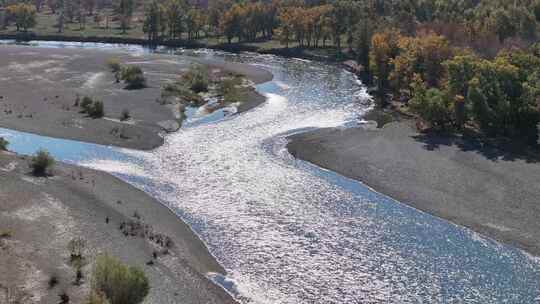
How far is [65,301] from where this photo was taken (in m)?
33.0

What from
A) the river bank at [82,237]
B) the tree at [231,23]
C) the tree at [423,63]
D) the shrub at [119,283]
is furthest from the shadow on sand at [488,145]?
the tree at [231,23]

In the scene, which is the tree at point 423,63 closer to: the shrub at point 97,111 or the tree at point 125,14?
the shrub at point 97,111

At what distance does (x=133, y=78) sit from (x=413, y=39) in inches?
1796

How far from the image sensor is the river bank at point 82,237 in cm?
3562

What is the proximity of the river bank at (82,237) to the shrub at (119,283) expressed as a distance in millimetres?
4124

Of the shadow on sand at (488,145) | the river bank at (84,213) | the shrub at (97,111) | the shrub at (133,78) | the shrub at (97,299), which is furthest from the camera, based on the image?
the shrub at (133,78)

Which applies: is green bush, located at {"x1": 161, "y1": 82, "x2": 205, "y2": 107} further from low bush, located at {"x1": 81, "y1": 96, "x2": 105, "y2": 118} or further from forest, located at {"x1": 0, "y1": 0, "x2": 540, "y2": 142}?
forest, located at {"x1": 0, "y1": 0, "x2": 540, "y2": 142}

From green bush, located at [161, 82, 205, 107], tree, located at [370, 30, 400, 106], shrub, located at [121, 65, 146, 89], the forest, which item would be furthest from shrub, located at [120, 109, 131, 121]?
tree, located at [370, 30, 400, 106]

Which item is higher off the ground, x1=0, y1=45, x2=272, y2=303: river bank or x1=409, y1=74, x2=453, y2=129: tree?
x1=409, y1=74, x2=453, y2=129: tree

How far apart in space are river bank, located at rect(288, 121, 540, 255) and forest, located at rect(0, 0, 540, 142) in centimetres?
550

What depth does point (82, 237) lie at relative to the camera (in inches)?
1654

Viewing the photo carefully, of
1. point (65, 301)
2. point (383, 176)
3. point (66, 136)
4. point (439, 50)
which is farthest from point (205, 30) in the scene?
point (65, 301)

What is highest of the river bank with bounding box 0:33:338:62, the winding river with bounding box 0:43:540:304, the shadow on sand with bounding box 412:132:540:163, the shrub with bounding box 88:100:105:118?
the river bank with bounding box 0:33:338:62

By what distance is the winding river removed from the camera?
39.6 meters
